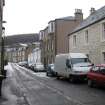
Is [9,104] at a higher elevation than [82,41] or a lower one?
lower

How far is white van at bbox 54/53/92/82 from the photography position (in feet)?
80.0

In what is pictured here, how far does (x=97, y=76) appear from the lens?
61.9 feet

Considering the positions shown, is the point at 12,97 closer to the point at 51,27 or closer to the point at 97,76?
the point at 97,76

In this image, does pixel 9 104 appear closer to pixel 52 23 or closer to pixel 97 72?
pixel 97 72

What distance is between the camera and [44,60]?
68.1m

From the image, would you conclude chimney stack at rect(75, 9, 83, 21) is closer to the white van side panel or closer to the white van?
the white van side panel

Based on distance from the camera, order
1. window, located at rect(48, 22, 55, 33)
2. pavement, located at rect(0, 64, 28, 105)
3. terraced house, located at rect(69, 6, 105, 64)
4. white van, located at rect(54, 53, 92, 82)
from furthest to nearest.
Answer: window, located at rect(48, 22, 55, 33) < terraced house, located at rect(69, 6, 105, 64) < white van, located at rect(54, 53, 92, 82) < pavement, located at rect(0, 64, 28, 105)

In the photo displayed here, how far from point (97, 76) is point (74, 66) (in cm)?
649

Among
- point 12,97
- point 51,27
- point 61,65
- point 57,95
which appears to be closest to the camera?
point 12,97

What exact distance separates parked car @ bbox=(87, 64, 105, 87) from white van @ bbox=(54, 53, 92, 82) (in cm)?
402

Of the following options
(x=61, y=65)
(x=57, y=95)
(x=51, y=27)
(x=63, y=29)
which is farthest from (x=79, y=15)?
(x=57, y=95)

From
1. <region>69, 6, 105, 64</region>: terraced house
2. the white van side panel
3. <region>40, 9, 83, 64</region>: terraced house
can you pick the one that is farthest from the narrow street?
<region>40, 9, 83, 64</region>: terraced house

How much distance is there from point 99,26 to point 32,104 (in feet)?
61.4

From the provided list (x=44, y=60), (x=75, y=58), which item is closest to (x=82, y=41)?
(x=75, y=58)
